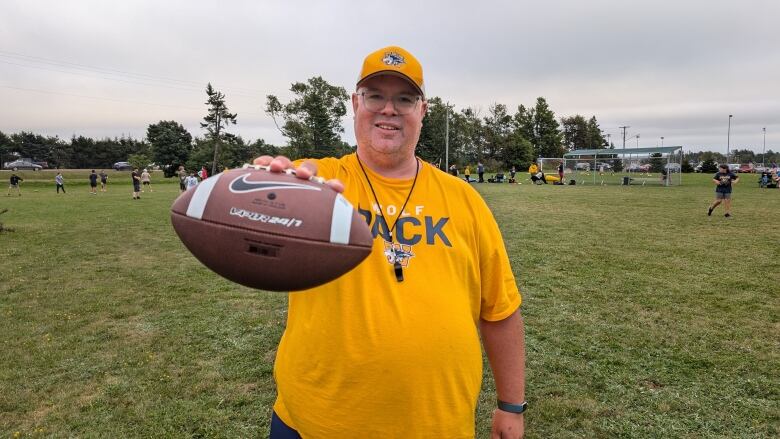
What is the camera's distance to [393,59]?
73.2 inches

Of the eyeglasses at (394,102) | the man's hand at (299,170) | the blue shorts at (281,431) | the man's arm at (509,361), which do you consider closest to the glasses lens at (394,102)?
the eyeglasses at (394,102)

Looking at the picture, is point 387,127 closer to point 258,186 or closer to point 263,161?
point 263,161

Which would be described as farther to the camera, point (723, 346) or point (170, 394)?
point (723, 346)

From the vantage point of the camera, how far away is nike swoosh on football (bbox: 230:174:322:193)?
1.47 m

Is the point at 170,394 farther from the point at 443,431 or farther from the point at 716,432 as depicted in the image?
the point at 716,432

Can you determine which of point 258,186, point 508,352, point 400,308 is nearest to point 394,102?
point 258,186

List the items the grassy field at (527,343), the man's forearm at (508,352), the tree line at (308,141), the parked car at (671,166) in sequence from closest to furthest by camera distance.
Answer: the man's forearm at (508,352) → the grassy field at (527,343) → the parked car at (671,166) → the tree line at (308,141)

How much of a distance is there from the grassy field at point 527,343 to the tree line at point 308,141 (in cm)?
4476

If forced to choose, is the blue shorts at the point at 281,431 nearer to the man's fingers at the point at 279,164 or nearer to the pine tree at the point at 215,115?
the man's fingers at the point at 279,164

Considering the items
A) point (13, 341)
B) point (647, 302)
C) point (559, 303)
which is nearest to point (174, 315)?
point (13, 341)

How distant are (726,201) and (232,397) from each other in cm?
1605

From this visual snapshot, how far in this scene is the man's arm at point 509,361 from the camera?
201cm

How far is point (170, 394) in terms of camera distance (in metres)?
4.05

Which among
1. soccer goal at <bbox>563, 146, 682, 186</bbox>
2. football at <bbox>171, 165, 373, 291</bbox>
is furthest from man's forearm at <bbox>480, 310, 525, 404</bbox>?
soccer goal at <bbox>563, 146, 682, 186</bbox>
